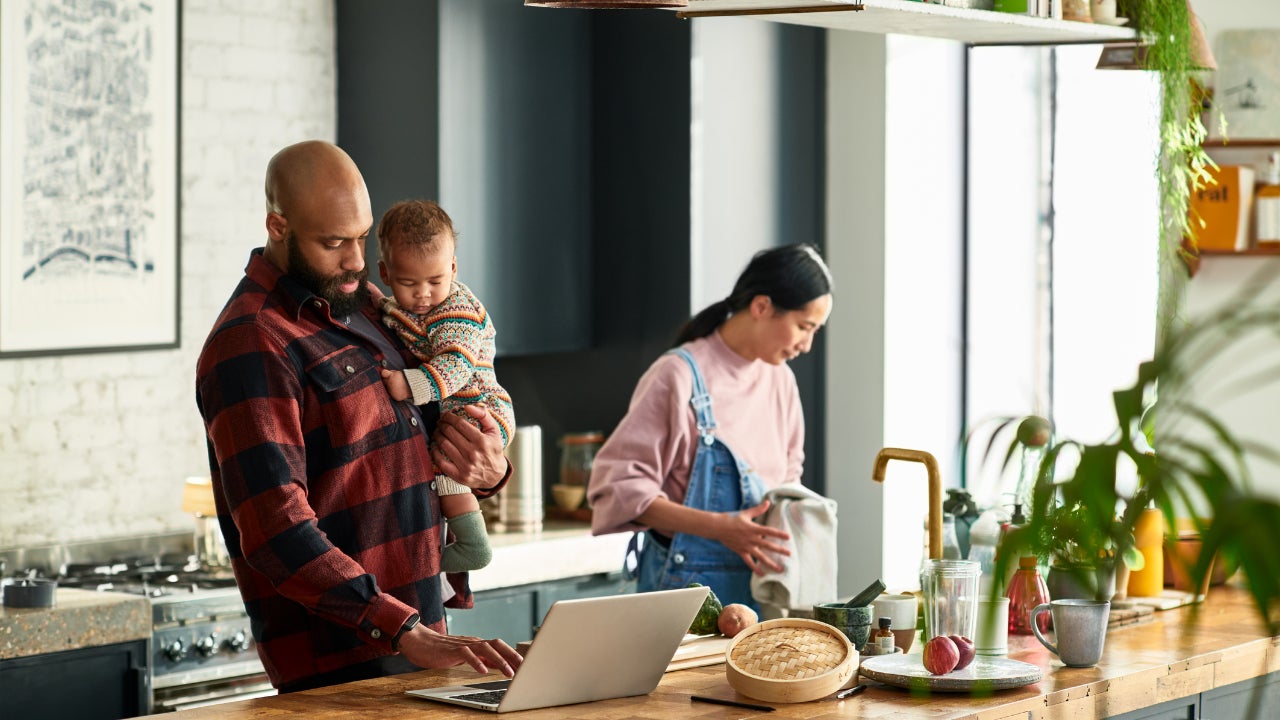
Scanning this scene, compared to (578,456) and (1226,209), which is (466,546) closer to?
(578,456)

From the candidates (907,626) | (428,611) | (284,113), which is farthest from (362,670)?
(284,113)

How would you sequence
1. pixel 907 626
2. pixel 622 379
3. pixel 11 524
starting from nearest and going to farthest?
pixel 907 626
pixel 11 524
pixel 622 379

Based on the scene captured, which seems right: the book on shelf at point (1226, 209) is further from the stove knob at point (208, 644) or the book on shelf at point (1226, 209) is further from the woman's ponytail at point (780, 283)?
the stove knob at point (208, 644)

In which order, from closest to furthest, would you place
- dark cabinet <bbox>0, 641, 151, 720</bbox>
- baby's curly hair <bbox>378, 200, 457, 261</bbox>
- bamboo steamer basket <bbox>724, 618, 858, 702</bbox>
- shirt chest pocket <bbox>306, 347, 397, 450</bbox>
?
bamboo steamer basket <bbox>724, 618, 858, 702</bbox>, shirt chest pocket <bbox>306, 347, 397, 450</bbox>, baby's curly hair <bbox>378, 200, 457, 261</bbox>, dark cabinet <bbox>0, 641, 151, 720</bbox>

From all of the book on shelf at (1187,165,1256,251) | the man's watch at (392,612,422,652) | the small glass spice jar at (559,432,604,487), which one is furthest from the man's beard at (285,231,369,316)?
the book on shelf at (1187,165,1256,251)

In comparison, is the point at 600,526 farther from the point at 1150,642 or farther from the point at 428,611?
the point at 1150,642

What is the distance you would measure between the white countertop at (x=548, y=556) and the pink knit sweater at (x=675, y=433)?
0.80 metres

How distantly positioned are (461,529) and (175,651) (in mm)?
1255

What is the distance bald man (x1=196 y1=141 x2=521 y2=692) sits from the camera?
2.74m

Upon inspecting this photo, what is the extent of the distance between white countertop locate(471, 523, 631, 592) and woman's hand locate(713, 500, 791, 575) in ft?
3.44

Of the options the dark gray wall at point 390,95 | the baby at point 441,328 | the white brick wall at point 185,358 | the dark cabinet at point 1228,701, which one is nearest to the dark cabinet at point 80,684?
the white brick wall at point 185,358

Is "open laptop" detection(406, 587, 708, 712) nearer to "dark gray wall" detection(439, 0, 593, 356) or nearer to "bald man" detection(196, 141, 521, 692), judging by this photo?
"bald man" detection(196, 141, 521, 692)

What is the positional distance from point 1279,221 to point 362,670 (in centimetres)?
337

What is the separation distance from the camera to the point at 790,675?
267 cm
